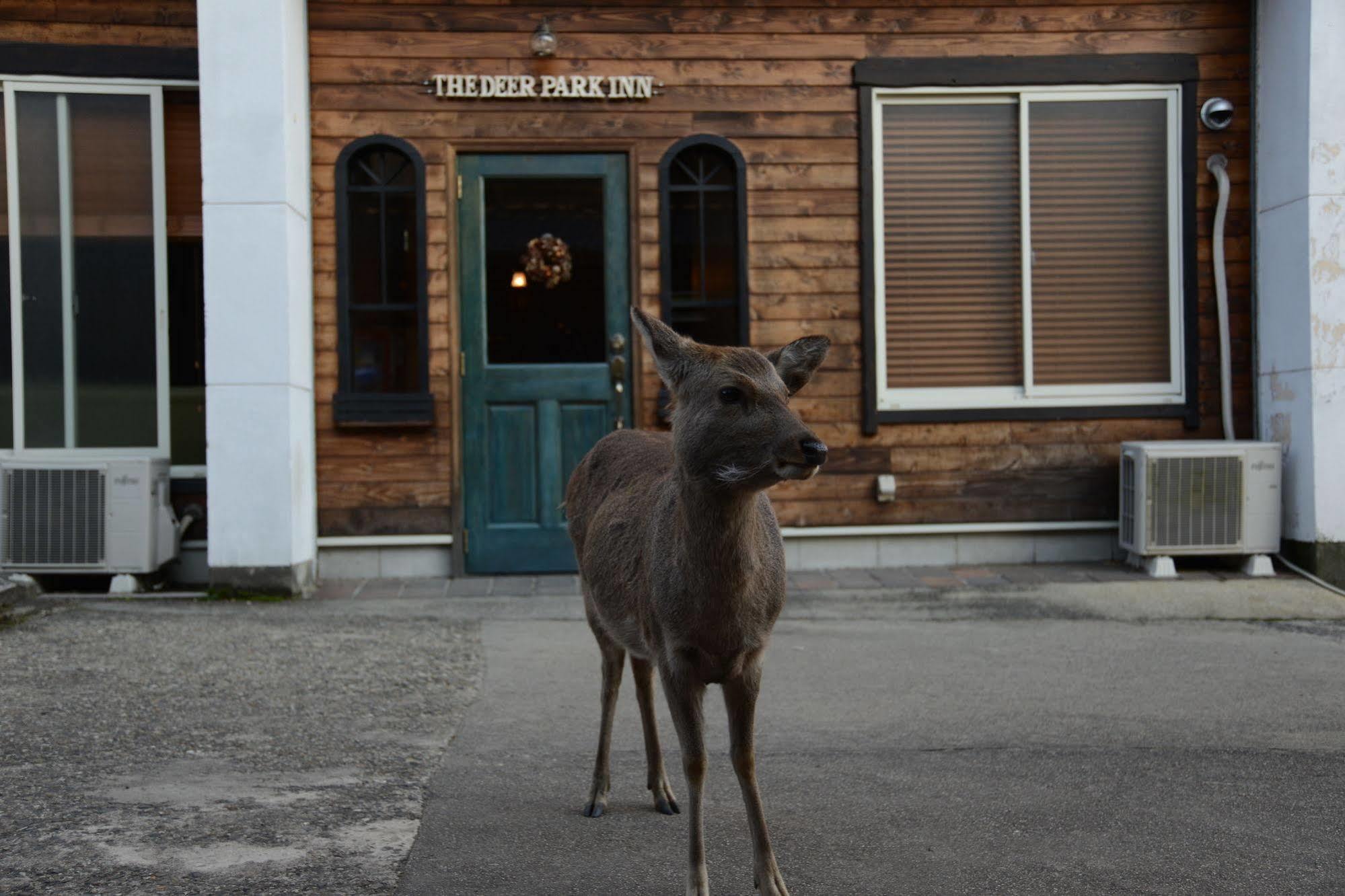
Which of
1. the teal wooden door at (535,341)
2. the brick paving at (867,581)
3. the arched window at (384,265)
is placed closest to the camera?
the brick paving at (867,581)

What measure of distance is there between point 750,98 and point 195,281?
148 inches

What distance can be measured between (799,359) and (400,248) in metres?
5.72

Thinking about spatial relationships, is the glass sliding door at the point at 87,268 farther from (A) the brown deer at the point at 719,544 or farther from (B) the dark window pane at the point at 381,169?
(A) the brown deer at the point at 719,544

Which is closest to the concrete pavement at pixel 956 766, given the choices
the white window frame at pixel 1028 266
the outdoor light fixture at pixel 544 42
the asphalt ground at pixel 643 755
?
the asphalt ground at pixel 643 755

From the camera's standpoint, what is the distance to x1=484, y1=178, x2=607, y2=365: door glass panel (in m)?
8.41

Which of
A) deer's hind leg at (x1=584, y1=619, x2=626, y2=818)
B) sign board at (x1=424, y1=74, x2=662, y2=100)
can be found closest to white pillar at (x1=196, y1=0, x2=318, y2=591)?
sign board at (x1=424, y1=74, x2=662, y2=100)

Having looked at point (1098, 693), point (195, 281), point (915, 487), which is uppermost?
point (195, 281)

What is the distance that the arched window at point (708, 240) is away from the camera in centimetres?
845

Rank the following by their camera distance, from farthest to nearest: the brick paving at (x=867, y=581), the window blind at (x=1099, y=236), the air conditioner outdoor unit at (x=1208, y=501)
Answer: the window blind at (x=1099, y=236) < the air conditioner outdoor unit at (x=1208, y=501) < the brick paving at (x=867, y=581)

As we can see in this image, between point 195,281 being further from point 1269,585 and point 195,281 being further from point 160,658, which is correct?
point 1269,585

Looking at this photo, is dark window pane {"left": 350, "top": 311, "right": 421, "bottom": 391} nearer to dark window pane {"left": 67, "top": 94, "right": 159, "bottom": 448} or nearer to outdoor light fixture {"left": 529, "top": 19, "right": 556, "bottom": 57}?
dark window pane {"left": 67, "top": 94, "right": 159, "bottom": 448}

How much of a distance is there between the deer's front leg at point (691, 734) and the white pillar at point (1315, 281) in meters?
6.17

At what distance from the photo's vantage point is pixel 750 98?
8.48m

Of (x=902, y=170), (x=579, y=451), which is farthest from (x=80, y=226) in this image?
(x=902, y=170)
